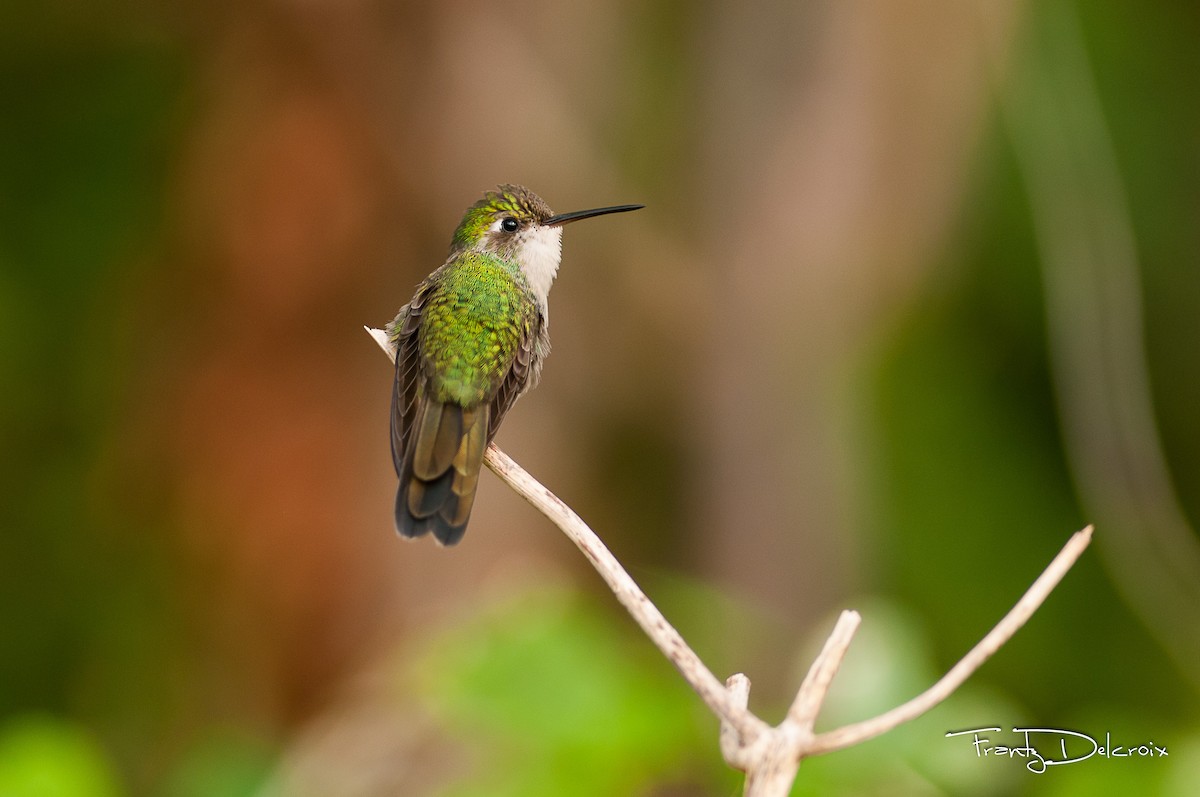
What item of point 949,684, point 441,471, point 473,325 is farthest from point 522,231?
point 949,684

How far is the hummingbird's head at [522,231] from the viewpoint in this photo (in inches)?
91.0

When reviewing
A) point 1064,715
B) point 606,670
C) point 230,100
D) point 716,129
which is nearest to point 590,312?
point 716,129

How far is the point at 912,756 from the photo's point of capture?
2.00 m

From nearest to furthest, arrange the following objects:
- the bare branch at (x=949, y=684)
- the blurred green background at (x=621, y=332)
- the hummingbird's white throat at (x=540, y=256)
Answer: the bare branch at (x=949, y=684) → the hummingbird's white throat at (x=540, y=256) → the blurred green background at (x=621, y=332)

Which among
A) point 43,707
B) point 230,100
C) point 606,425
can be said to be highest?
point 230,100

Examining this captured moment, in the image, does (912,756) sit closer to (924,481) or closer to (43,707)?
(924,481)

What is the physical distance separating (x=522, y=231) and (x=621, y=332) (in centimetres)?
316

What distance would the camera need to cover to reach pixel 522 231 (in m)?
2.35

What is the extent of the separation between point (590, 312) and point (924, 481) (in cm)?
186

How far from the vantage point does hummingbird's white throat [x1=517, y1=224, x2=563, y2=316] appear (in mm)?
2303
